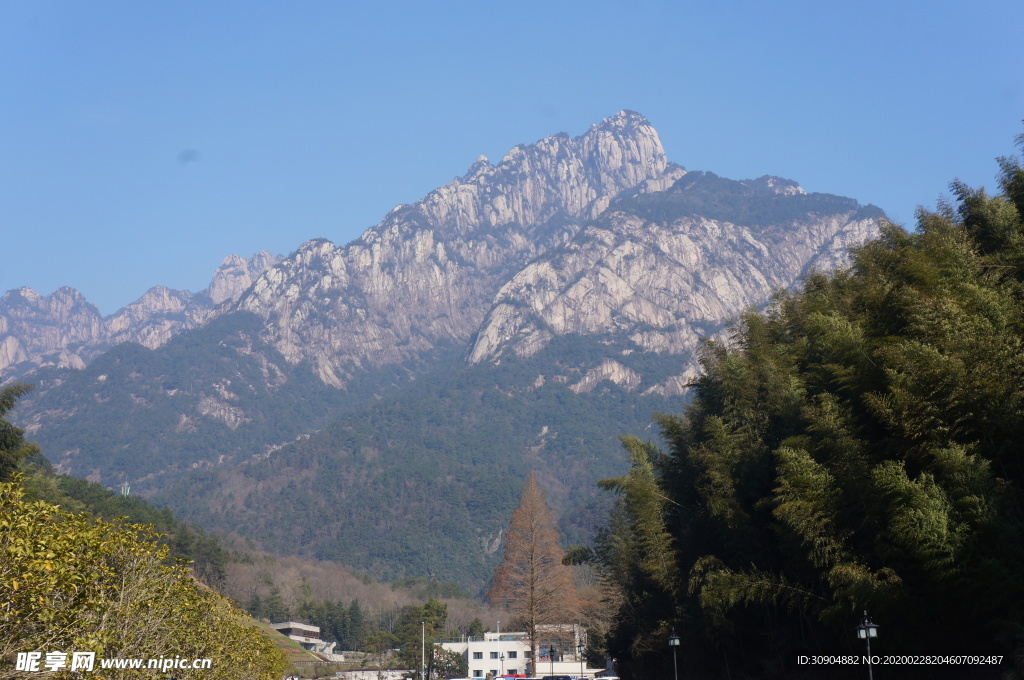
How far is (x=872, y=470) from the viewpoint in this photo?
24188 millimetres

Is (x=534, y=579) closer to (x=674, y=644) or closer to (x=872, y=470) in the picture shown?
(x=674, y=644)

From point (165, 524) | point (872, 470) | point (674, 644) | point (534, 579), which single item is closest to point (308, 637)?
point (165, 524)

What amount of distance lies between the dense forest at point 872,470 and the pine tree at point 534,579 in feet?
51.8

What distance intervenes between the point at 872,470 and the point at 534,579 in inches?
1416

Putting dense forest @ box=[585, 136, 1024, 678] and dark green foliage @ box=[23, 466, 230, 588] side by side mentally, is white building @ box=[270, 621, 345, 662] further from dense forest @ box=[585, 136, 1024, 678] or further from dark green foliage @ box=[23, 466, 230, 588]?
dense forest @ box=[585, 136, 1024, 678]

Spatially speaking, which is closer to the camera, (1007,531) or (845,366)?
(1007,531)

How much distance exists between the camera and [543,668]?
8950 cm

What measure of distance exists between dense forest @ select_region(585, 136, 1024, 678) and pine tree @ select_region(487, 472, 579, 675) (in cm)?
1580

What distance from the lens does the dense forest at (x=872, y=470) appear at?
22.0m

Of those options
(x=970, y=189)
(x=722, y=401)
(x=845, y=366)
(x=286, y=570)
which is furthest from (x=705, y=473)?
(x=286, y=570)

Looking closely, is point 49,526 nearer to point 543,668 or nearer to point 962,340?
point 962,340

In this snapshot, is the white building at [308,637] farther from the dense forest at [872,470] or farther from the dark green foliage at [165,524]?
the dense forest at [872,470]

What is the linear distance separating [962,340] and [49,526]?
1940 centimetres

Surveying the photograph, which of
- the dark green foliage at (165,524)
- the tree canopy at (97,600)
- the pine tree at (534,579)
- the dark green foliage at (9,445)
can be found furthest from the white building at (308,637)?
the tree canopy at (97,600)
